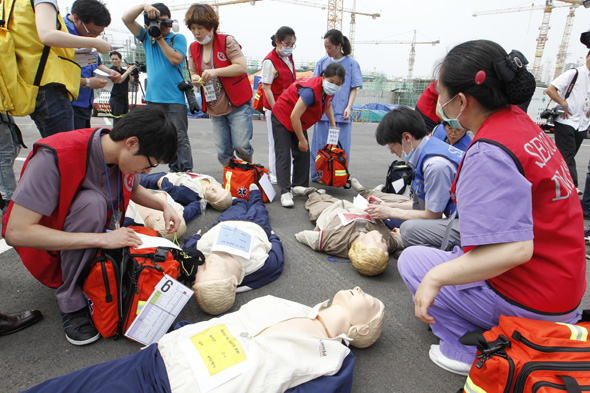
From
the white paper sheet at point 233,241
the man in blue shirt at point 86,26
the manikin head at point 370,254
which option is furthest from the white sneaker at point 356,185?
the man in blue shirt at point 86,26

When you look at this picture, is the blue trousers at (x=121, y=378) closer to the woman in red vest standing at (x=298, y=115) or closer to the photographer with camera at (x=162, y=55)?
the photographer with camera at (x=162, y=55)

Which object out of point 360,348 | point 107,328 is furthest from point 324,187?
point 107,328

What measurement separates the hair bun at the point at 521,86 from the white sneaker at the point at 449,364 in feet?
4.25

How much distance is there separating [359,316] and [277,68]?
11.1 feet

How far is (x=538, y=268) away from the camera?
135 centimetres

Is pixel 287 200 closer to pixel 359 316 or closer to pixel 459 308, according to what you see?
A: pixel 359 316

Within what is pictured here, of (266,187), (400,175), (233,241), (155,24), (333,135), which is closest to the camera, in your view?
(233,241)

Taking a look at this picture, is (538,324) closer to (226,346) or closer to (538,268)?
(538,268)

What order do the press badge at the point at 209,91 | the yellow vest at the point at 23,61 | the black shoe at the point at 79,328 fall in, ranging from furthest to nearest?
the press badge at the point at 209,91 < the yellow vest at the point at 23,61 < the black shoe at the point at 79,328

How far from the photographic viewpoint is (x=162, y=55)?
3.73 metres

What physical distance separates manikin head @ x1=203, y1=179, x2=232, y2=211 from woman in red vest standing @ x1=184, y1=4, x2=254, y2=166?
758 mm

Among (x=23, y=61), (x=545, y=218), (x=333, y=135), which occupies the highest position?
(x=23, y=61)

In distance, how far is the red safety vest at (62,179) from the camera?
5.34 ft

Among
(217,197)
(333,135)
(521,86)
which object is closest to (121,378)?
(521,86)
